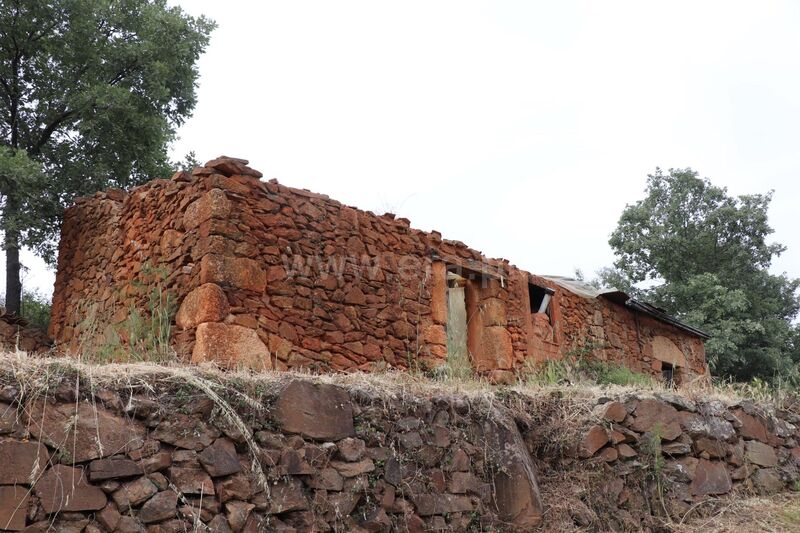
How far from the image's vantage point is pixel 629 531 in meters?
5.23

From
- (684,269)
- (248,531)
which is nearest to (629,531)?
(248,531)

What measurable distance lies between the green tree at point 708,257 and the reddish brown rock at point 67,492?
1677 centimetres

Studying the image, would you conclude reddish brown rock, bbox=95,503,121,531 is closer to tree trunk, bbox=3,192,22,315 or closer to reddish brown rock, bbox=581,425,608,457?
reddish brown rock, bbox=581,425,608,457

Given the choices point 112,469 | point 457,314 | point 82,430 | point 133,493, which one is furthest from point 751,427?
point 82,430

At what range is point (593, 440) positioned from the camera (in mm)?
5480

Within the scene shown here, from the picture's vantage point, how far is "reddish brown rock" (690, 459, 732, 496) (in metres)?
5.80

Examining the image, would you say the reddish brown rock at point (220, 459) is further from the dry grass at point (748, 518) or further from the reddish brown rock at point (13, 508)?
the dry grass at point (748, 518)

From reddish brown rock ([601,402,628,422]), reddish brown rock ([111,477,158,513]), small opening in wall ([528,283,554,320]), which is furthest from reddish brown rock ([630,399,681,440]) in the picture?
small opening in wall ([528,283,554,320])

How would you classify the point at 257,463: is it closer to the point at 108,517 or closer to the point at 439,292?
the point at 108,517

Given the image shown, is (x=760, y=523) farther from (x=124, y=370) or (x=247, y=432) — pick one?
(x=124, y=370)

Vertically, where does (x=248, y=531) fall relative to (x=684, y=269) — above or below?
below

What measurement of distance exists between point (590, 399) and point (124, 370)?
3.81 m

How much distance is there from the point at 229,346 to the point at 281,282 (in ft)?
3.21

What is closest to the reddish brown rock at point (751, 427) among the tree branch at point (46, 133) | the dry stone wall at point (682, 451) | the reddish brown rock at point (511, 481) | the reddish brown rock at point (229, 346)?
the dry stone wall at point (682, 451)
